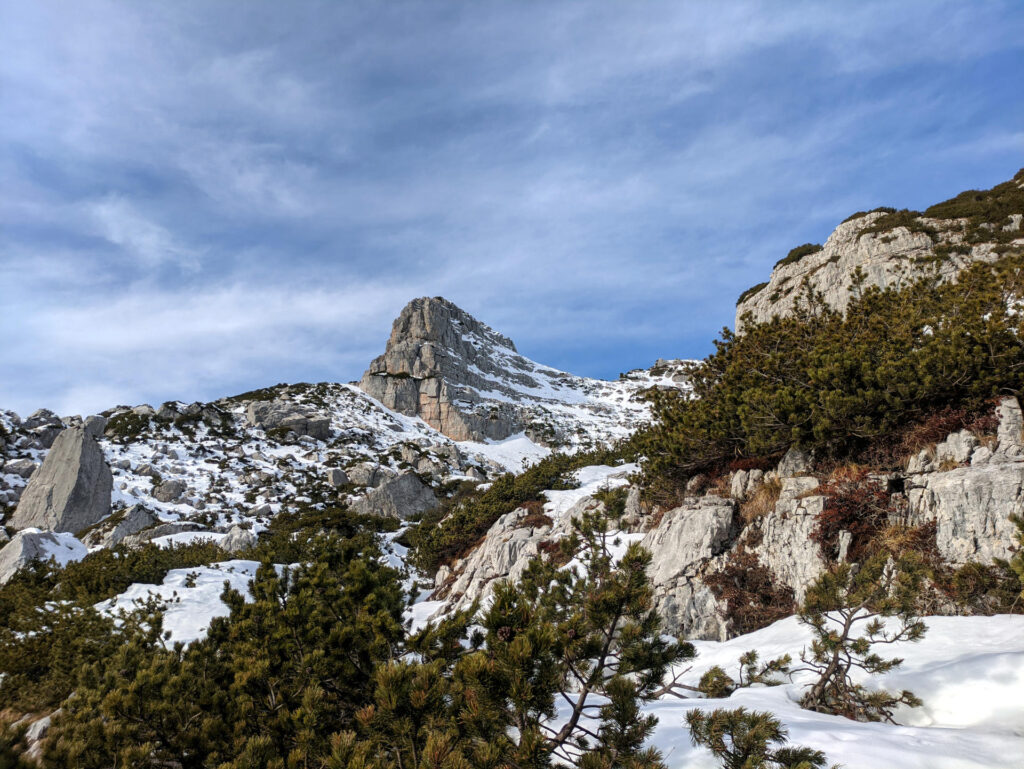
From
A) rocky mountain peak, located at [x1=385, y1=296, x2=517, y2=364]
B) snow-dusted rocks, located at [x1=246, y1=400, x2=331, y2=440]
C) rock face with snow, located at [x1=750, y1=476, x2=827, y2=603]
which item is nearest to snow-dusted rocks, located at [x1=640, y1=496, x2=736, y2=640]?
rock face with snow, located at [x1=750, y1=476, x2=827, y2=603]

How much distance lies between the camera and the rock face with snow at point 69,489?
43.9m

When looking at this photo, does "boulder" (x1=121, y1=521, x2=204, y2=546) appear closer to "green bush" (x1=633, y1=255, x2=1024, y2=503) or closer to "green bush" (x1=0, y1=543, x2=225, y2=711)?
"green bush" (x1=0, y1=543, x2=225, y2=711)

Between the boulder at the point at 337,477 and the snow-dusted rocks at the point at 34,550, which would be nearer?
the snow-dusted rocks at the point at 34,550

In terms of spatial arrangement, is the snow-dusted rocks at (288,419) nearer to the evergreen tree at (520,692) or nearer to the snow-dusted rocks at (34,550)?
the snow-dusted rocks at (34,550)

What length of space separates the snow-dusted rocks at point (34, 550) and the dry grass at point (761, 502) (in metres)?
21.8

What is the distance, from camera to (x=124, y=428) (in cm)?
7100

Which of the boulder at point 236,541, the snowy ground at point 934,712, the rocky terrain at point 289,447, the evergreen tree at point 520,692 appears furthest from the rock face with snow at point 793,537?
the boulder at point 236,541

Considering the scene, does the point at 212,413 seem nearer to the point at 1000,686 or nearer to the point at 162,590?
the point at 162,590

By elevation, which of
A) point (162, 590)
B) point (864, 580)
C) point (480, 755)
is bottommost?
point (162, 590)

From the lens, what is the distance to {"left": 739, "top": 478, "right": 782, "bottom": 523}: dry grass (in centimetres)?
1204

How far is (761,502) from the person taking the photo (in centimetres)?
1224

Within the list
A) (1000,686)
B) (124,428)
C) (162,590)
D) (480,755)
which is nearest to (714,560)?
(1000,686)

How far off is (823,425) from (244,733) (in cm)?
1204

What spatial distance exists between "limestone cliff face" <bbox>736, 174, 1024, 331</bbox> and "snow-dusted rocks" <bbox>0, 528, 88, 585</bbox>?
33.9m
